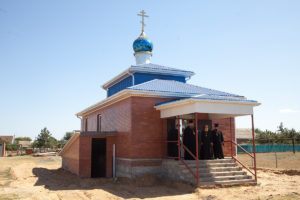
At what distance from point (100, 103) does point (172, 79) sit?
443cm

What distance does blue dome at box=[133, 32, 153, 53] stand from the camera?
18.3 meters

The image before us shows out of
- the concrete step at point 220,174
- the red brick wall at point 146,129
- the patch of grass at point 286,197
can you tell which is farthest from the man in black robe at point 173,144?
the patch of grass at point 286,197

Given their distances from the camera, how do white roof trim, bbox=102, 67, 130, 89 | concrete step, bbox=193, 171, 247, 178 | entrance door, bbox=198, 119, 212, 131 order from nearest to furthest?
1. concrete step, bbox=193, 171, 247, 178
2. entrance door, bbox=198, 119, 212, 131
3. white roof trim, bbox=102, 67, 130, 89

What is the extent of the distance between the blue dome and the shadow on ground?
9014 millimetres

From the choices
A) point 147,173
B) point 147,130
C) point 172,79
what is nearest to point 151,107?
point 147,130

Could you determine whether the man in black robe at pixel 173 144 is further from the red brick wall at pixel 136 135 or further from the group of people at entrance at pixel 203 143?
the red brick wall at pixel 136 135

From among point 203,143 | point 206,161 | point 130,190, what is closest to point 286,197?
point 206,161

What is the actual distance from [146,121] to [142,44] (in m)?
7.31

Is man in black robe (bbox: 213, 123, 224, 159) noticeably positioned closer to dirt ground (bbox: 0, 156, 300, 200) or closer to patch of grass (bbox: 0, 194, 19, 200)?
dirt ground (bbox: 0, 156, 300, 200)

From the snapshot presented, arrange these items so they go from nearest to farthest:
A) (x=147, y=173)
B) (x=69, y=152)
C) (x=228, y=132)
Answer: (x=147, y=173), (x=228, y=132), (x=69, y=152)

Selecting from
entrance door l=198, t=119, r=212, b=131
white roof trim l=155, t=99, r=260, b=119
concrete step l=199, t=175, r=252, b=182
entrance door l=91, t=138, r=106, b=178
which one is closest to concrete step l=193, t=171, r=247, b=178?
concrete step l=199, t=175, r=252, b=182

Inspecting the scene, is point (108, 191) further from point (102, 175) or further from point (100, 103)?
point (100, 103)

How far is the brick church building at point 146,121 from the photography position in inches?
446

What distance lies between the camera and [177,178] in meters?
11.1
